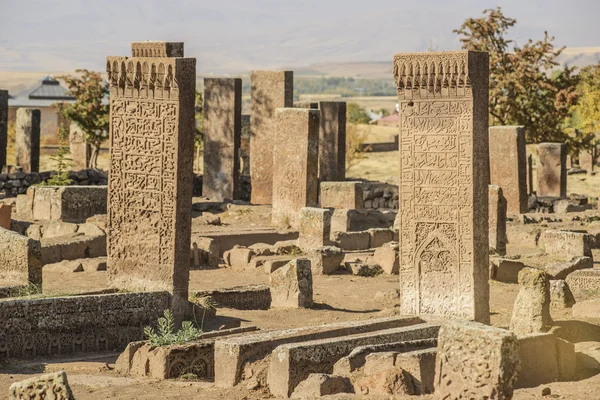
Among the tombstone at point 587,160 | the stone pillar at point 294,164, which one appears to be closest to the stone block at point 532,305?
the stone pillar at point 294,164

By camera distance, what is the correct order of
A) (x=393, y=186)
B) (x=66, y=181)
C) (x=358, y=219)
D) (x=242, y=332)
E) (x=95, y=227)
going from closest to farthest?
(x=242, y=332) < (x=95, y=227) < (x=358, y=219) < (x=66, y=181) < (x=393, y=186)

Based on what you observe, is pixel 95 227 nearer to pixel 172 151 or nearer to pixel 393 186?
pixel 172 151

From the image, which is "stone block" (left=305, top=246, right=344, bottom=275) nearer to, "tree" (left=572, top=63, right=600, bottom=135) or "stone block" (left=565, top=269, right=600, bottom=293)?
"stone block" (left=565, top=269, right=600, bottom=293)

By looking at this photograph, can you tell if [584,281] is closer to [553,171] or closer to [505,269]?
[505,269]

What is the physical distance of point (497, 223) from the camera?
19.6 m

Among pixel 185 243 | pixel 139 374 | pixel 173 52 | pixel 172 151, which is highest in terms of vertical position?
pixel 173 52

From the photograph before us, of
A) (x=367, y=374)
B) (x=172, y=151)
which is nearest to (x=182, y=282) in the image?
(x=172, y=151)

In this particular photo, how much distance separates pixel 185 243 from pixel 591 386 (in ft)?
→ 15.9

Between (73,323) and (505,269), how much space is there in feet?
24.0

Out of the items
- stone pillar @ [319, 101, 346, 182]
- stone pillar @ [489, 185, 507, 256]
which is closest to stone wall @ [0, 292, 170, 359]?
stone pillar @ [489, 185, 507, 256]

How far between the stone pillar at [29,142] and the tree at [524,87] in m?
13.7

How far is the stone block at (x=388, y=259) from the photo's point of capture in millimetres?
17578

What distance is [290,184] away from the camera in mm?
23156

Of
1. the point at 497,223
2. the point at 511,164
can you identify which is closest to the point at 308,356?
the point at 497,223
